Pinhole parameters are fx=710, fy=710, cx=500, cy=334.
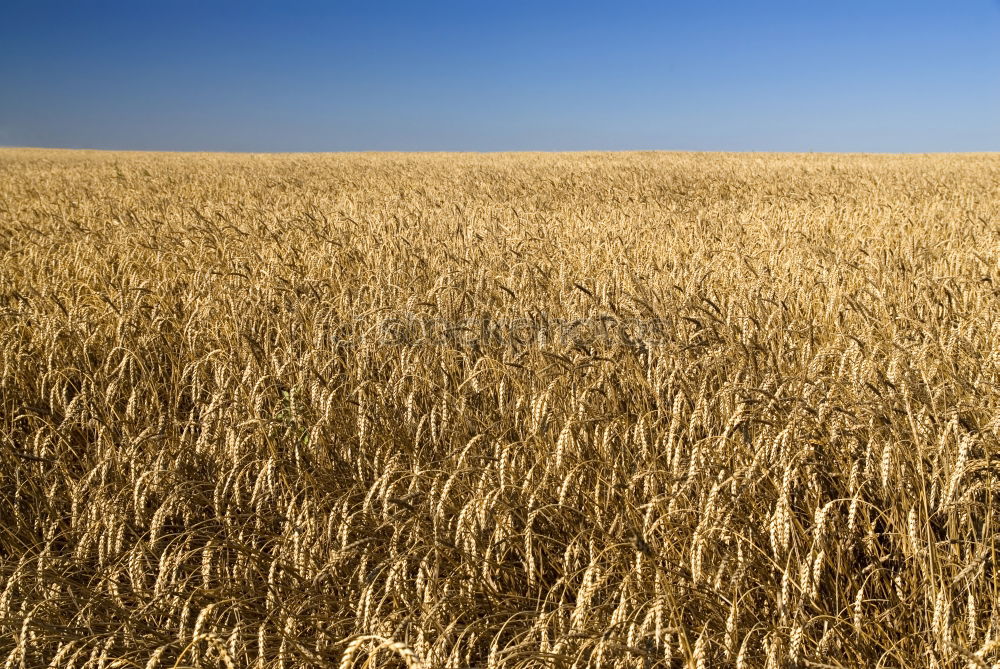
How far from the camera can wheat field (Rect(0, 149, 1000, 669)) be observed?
4.61 ft

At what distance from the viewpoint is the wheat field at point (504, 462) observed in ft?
4.61

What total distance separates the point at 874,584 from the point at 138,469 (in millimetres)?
1964

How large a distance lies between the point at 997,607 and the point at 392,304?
2741 millimetres

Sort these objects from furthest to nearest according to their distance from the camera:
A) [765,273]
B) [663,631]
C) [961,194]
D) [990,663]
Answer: [961,194]
[765,273]
[990,663]
[663,631]

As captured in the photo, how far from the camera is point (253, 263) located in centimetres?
467

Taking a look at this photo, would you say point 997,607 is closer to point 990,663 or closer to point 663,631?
point 990,663

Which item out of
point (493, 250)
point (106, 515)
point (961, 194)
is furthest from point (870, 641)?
point (961, 194)

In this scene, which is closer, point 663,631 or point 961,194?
point 663,631

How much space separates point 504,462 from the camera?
5.60ft

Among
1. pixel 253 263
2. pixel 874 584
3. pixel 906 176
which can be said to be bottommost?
A: pixel 874 584

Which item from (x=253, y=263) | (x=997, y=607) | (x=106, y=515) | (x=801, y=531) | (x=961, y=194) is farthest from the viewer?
(x=961, y=194)

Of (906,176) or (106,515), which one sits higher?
(906,176)

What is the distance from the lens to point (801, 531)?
1.57 m

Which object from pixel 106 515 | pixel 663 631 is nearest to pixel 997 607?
pixel 663 631
